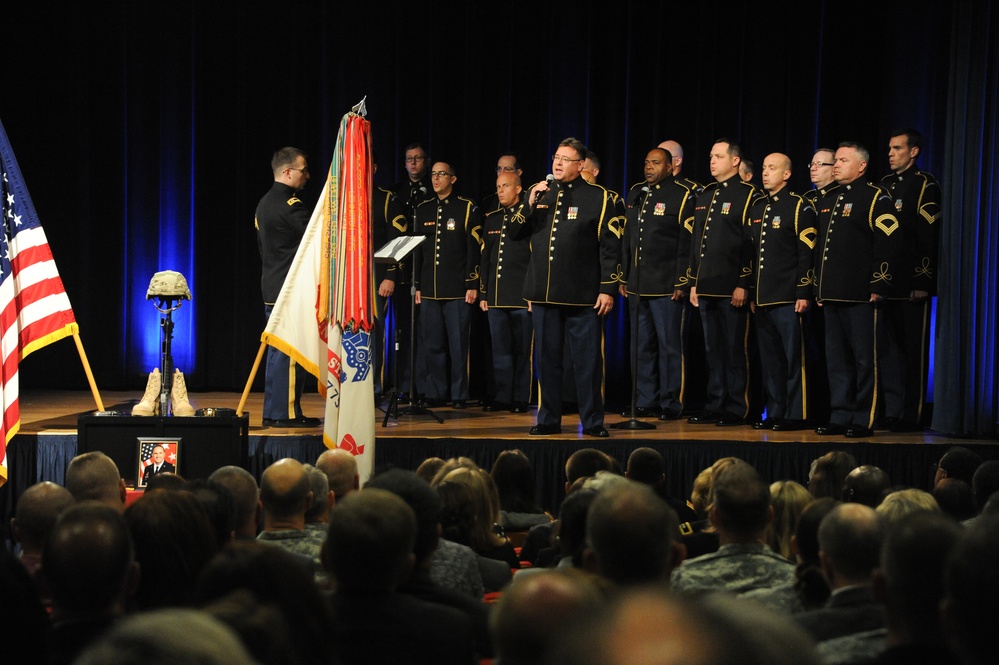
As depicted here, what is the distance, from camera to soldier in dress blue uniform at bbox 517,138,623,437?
6.87 meters

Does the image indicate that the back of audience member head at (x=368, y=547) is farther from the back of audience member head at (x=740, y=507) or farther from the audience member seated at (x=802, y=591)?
the back of audience member head at (x=740, y=507)

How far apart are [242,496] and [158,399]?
3363 millimetres

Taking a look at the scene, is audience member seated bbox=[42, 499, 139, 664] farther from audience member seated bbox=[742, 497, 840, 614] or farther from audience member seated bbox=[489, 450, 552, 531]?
audience member seated bbox=[489, 450, 552, 531]

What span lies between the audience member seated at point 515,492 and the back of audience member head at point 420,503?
1.37 metres

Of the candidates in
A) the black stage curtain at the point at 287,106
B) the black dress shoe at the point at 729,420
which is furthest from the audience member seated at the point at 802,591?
the black stage curtain at the point at 287,106

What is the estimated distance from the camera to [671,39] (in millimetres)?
9312

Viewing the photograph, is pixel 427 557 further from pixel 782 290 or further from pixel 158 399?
pixel 782 290

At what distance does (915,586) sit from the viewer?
196 centimetres

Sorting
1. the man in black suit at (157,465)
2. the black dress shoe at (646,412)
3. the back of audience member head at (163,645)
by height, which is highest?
the back of audience member head at (163,645)

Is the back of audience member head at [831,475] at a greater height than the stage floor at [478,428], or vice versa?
the back of audience member head at [831,475]

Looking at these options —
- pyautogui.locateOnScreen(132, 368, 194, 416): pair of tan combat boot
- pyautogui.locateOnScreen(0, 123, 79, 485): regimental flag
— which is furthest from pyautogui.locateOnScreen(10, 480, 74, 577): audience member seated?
pyautogui.locateOnScreen(132, 368, 194, 416): pair of tan combat boot

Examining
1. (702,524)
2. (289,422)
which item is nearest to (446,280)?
(289,422)

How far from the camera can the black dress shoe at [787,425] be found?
24.0 feet

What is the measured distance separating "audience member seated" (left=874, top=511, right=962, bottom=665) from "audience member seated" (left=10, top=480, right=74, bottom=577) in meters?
2.13
